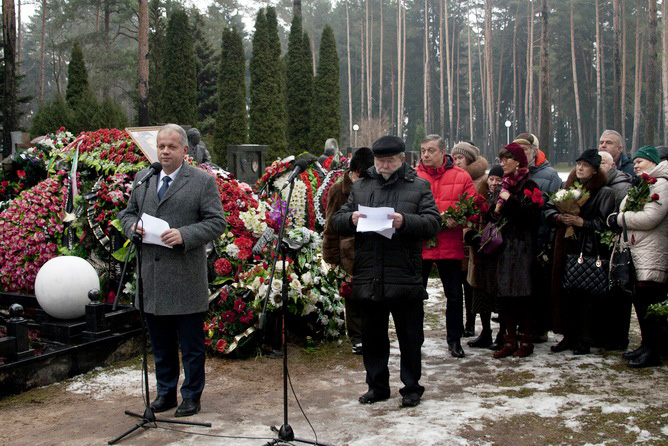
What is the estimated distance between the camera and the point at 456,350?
587cm

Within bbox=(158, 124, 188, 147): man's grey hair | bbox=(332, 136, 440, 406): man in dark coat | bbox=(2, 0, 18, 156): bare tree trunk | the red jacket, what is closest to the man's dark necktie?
bbox=(158, 124, 188, 147): man's grey hair

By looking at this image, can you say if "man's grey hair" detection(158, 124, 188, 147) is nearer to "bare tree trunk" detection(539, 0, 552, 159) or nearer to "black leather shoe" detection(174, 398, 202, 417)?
"black leather shoe" detection(174, 398, 202, 417)

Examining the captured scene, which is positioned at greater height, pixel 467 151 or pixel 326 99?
pixel 326 99

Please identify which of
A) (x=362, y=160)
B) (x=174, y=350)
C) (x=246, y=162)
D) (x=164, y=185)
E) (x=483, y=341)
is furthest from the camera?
(x=246, y=162)

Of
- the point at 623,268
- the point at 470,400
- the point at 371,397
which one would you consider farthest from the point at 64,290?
the point at 623,268

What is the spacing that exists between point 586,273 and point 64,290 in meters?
4.54

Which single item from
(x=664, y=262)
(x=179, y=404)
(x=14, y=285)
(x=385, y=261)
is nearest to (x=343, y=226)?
(x=385, y=261)

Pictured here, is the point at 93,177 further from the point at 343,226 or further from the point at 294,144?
the point at 294,144

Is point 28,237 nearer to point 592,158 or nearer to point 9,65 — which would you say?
point 592,158

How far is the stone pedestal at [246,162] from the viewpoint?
14453 mm

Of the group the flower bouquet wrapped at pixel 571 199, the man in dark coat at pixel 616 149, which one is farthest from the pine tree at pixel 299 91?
the flower bouquet wrapped at pixel 571 199

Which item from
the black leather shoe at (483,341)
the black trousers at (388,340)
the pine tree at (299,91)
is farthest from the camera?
the pine tree at (299,91)

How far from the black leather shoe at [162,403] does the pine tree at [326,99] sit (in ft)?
91.8

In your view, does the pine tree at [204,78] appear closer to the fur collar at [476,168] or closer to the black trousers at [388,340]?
the fur collar at [476,168]
